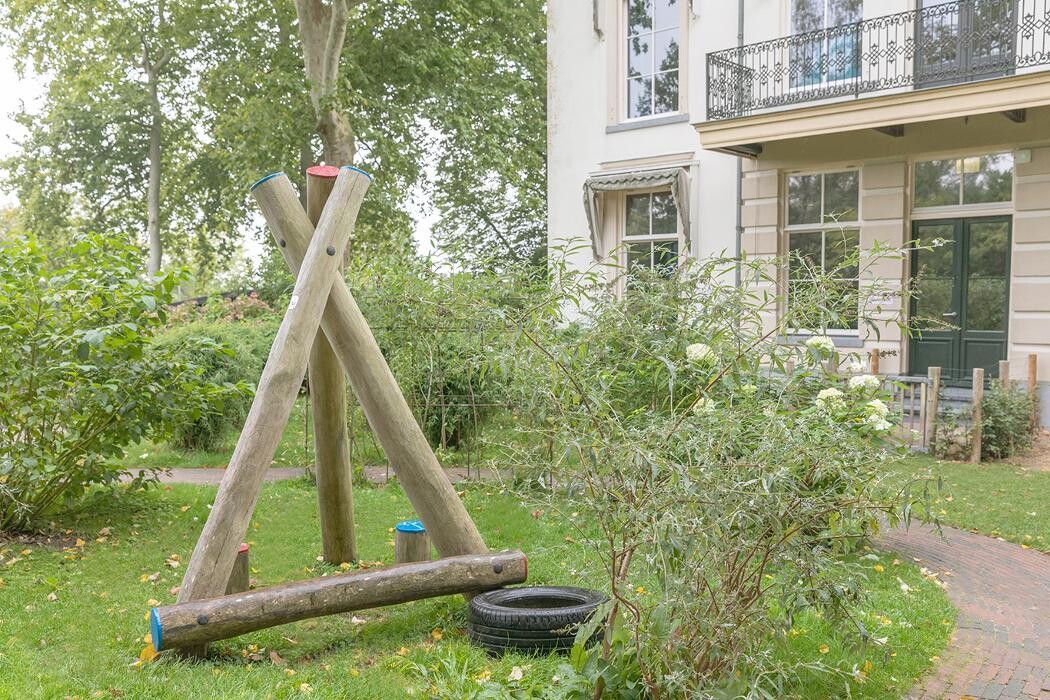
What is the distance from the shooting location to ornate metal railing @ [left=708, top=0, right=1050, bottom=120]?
470 inches

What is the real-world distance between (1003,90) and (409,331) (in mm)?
7826

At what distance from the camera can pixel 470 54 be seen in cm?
2181

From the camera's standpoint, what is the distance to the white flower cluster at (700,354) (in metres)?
4.12

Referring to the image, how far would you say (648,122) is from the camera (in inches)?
614

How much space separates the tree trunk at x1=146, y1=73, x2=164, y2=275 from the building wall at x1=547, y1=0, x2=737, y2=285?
15385mm

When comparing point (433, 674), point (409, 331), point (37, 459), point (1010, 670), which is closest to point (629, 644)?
point (433, 674)

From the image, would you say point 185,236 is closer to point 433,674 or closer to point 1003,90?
point 1003,90

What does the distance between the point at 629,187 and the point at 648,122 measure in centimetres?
117

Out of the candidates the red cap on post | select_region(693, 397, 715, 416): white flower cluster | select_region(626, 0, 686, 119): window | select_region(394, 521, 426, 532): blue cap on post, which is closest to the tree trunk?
select_region(626, 0, 686, 119): window

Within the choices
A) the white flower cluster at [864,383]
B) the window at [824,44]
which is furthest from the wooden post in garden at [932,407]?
the window at [824,44]

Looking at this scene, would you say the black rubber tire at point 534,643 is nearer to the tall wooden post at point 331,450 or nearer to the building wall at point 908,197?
the tall wooden post at point 331,450

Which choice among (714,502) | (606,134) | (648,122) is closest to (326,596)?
(714,502)

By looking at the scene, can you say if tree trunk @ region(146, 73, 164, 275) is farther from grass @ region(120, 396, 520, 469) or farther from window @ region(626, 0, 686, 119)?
window @ region(626, 0, 686, 119)

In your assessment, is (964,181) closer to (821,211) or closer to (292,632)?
(821,211)
